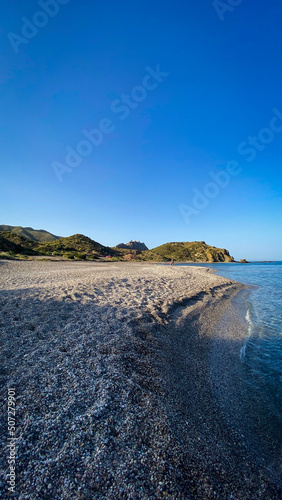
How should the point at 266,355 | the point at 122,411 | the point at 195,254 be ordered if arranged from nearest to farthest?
the point at 122,411 → the point at 266,355 → the point at 195,254

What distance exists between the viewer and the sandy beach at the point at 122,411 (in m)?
2.25

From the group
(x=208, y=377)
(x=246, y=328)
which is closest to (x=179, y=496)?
(x=208, y=377)

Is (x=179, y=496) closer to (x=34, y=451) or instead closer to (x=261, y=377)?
(x=34, y=451)

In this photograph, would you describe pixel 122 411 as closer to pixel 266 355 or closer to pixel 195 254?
pixel 266 355

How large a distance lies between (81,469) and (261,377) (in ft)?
17.3

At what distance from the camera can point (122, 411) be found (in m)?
3.16

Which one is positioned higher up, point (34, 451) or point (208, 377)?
point (34, 451)

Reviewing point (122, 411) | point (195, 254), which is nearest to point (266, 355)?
point (122, 411)

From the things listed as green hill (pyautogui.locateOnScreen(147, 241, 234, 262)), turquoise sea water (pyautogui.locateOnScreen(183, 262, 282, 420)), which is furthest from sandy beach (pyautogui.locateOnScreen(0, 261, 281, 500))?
green hill (pyautogui.locateOnScreen(147, 241, 234, 262))

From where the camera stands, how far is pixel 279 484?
2725 mm

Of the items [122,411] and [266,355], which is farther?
[266,355]

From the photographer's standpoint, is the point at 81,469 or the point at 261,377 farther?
the point at 261,377

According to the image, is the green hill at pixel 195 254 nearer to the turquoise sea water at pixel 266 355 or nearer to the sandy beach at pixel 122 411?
the turquoise sea water at pixel 266 355

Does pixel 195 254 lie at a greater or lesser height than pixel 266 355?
greater
